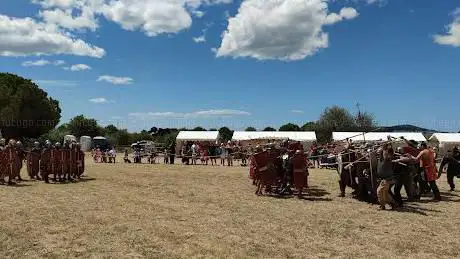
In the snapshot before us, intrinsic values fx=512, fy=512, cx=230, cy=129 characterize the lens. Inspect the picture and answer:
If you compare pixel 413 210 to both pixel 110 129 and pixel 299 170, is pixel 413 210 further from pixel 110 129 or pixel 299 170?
pixel 110 129

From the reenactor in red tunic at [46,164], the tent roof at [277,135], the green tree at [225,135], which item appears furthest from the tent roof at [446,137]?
the reenactor in red tunic at [46,164]

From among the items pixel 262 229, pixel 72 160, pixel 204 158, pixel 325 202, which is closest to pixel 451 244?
pixel 262 229

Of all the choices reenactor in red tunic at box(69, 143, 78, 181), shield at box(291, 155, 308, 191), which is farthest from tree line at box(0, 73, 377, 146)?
shield at box(291, 155, 308, 191)

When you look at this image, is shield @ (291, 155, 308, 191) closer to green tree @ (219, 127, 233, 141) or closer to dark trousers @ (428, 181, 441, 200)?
dark trousers @ (428, 181, 441, 200)

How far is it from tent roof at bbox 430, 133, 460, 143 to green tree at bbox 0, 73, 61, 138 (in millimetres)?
44337

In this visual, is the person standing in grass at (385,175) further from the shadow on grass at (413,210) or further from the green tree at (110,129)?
the green tree at (110,129)

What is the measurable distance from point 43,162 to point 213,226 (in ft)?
38.4

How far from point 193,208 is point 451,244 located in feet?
21.0

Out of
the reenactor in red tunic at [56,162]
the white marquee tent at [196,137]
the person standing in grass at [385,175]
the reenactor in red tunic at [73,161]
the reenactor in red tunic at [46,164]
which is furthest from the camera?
the white marquee tent at [196,137]

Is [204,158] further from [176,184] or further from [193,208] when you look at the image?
[193,208]

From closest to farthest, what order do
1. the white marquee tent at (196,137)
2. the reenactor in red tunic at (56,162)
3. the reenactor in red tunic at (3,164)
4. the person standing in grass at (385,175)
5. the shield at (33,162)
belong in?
the person standing in grass at (385,175) → the reenactor in red tunic at (3,164) → the reenactor in red tunic at (56,162) → the shield at (33,162) → the white marquee tent at (196,137)

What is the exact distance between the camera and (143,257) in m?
8.26

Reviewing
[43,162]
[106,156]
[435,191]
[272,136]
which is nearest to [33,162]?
[43,162]

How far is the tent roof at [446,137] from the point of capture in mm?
43344
